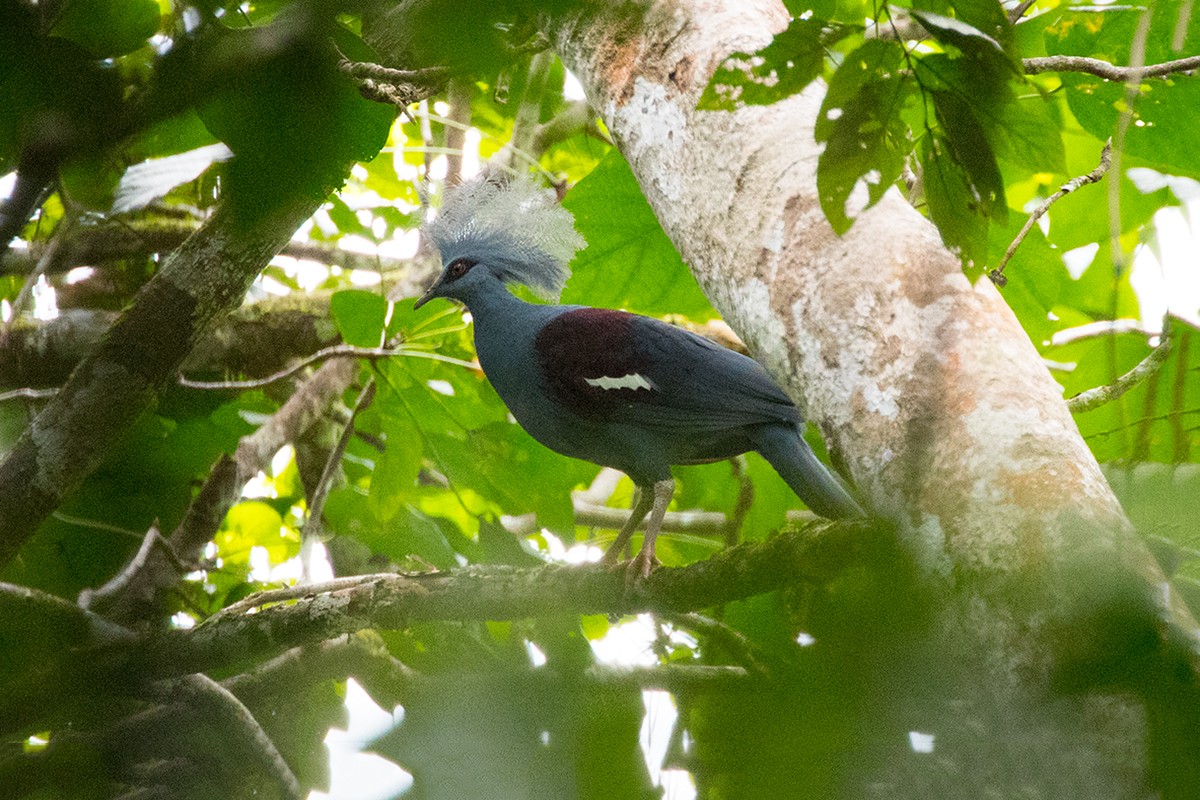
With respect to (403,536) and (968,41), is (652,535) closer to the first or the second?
(403,536)

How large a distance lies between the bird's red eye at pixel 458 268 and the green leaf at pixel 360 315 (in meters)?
0.36

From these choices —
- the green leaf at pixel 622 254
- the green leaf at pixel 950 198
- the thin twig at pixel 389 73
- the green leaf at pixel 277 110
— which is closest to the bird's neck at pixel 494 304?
the green leaf at pixel 622 254

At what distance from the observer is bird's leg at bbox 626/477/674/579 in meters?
2.63

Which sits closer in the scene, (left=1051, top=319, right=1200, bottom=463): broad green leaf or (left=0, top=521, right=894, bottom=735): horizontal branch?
(left=0, top=521, right=894, bottom=735): horizontal branch

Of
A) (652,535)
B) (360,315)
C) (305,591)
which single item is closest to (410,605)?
(305,591)

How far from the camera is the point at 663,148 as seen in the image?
7.91ft

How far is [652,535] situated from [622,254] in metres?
1.10

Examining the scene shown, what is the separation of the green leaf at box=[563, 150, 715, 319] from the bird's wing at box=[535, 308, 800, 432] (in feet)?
1.09

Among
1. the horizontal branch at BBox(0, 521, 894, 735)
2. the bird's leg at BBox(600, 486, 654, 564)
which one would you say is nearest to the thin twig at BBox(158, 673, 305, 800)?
the horizontal branch at BBox(0, 521, 894, 735)

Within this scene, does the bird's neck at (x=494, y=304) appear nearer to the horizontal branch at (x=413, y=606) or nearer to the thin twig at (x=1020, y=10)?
the horizontal branch at (x=413, y=606)

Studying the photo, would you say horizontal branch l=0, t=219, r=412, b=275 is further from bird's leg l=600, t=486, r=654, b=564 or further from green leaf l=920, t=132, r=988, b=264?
green leaf l=920, t=132, r=988, b=264

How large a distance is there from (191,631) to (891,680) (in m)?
2.09

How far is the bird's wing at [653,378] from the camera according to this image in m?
2.93

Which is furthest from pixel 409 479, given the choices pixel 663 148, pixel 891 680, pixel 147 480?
pixel 891 680
